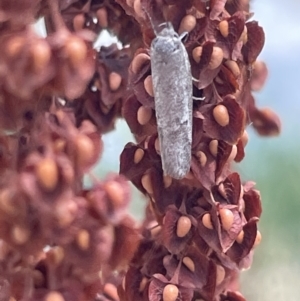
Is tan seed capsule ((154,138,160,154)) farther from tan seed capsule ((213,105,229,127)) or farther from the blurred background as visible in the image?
the blurred background

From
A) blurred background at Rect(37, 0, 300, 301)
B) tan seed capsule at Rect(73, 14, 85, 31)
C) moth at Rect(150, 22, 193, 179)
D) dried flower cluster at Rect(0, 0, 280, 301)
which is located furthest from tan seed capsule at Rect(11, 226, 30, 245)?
blurred background at Rect(37, 0, 300, 301)

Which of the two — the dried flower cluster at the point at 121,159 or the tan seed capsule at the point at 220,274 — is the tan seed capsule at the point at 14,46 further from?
the tan seed capsule at the point at 220,274

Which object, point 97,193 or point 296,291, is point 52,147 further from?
point 296,291

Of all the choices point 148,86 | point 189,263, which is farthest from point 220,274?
point 148,86

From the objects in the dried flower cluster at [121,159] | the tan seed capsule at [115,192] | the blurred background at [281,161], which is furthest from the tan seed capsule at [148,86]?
the blurred background at [281,161]

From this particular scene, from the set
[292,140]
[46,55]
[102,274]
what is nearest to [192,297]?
[102,274]

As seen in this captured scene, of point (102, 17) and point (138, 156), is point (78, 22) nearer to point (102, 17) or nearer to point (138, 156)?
point (102, 17)
